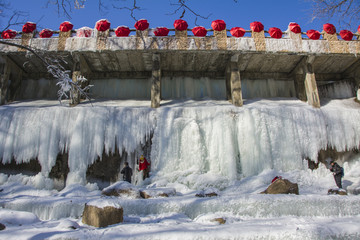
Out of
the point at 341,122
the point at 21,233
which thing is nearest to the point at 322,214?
the point at 21,233

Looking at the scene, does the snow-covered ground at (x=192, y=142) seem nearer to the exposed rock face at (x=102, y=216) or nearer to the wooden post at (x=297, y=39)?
the wooden post at (x=297, y=39)

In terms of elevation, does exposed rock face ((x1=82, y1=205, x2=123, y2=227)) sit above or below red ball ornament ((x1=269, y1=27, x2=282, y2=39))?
below

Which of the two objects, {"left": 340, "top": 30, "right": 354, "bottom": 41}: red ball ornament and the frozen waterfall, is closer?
the frozen waterfall

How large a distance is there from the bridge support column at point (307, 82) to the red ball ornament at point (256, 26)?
2249 millimetres

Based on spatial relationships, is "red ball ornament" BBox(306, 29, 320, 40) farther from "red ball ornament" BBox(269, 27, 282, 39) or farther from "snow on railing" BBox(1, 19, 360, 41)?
"red ball ornament" BBox(269, 27, 282, 39)

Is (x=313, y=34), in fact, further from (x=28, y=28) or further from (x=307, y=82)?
(x=28, y=28)

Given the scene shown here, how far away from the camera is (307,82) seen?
429 inches

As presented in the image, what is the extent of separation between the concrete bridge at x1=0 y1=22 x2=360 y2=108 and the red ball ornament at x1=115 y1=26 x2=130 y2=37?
23 cm

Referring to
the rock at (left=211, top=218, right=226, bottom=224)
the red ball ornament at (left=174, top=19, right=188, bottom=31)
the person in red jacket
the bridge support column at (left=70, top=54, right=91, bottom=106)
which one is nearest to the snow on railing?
the red ball ornament at (left=174, top=19, right=188, bottom=31)

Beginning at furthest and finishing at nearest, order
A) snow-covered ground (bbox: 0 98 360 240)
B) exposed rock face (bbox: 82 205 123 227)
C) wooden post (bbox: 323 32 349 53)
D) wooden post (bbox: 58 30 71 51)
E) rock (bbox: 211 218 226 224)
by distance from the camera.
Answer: wooden post (bbox: 323 32 349 53) → wooden post (bbox: 58 30 71 51) → snow-covered ground (bbox: 0 98 360 240) → rock (bbox: 211 218 226 224) → exposed rock face (bbox: 82 205 123 227)

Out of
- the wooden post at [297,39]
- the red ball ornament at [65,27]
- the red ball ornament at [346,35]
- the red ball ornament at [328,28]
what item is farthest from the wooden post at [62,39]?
the red ball ornament at [346,35]

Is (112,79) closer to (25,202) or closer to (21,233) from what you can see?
(25,202)

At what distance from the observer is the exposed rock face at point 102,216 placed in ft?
13.7

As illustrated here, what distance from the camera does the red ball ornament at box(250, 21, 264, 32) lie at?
34.7 ft
